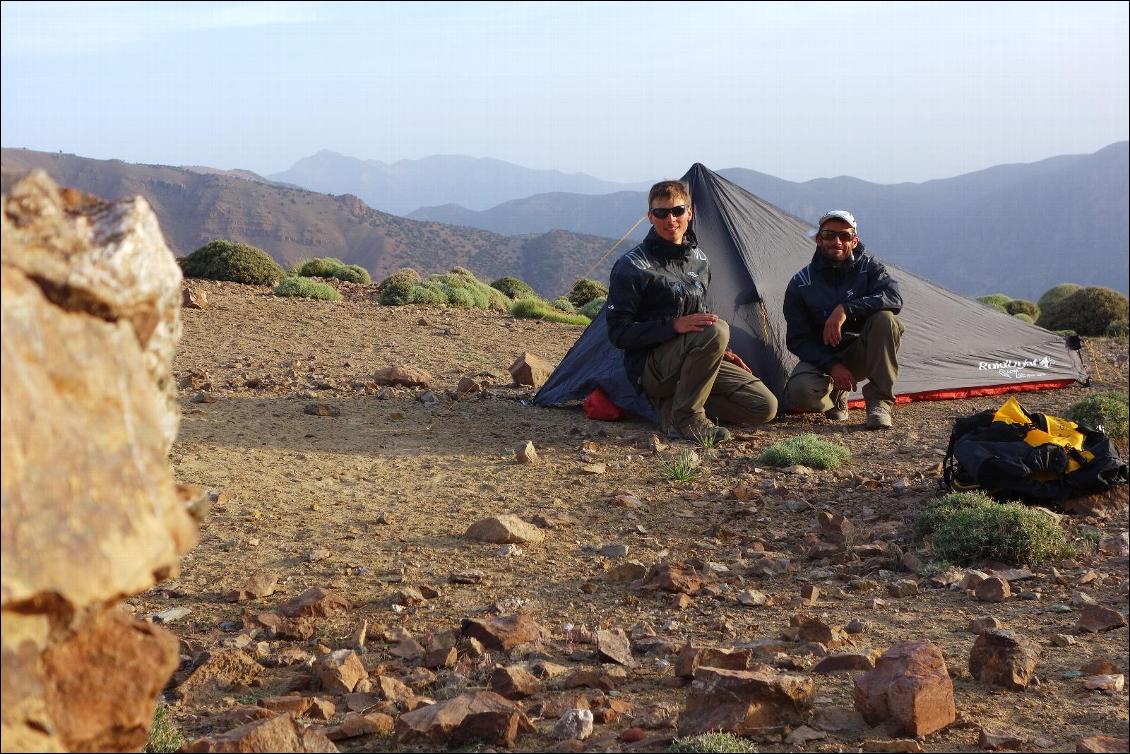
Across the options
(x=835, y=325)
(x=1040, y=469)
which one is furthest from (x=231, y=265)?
(x=1040, y=469)

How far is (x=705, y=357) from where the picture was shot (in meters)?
7.04

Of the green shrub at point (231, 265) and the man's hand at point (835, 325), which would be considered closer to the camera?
the man's hand at point (835, 325)

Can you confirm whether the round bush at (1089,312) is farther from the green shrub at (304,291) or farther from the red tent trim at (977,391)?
the green shrub at (304,291)

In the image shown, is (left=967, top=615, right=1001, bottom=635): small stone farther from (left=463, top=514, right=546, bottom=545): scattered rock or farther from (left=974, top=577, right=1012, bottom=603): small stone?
(left=463, top=514, right=546, bottom=545): scattered rock

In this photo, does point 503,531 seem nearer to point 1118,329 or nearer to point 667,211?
point 667,211

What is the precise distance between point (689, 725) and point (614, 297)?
4.38 m

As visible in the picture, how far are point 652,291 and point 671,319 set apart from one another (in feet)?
0.77

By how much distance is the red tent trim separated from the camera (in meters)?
8.39

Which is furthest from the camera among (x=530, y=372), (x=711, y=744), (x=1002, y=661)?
(x=530, y=372)

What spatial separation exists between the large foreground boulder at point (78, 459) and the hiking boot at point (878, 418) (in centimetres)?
604

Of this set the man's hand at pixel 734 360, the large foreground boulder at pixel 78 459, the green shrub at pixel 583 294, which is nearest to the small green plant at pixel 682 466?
the man's hand at pixel 734 360

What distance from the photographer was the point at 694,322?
6.95 meters

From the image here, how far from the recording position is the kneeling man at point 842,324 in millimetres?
7336

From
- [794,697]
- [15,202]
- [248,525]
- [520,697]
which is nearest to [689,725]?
[794,697]
